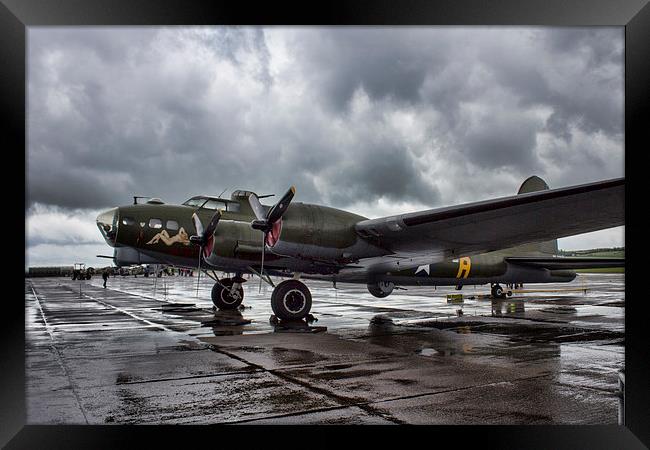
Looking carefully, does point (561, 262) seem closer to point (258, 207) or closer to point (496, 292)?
point (496, 292)

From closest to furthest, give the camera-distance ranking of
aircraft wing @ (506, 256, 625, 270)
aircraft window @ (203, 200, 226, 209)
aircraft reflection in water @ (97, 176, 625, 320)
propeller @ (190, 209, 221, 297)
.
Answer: aircraft reflection in water @ (97, 176, 625, 320) < propeller @ (190, 209, 221, 297) < aircraft window @ (203, 200, 226, 209) < aircraft wing @ (506, 256, 625, 270)

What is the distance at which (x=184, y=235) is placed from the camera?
15.1m

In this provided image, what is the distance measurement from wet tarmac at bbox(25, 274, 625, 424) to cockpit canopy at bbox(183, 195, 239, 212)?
5491 millimetres

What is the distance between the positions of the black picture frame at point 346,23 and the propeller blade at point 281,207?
18.5 ft

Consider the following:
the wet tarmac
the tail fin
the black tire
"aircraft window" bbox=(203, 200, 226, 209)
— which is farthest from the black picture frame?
the tail fin

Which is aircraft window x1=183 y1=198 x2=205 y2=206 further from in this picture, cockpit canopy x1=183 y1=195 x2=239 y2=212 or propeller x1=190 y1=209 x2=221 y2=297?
propeller x1=190 y1=209 x2=221 y2=297

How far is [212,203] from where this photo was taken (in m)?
16.1

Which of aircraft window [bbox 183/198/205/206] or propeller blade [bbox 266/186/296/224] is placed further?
aircraft window [bbox 183/198/205/206]

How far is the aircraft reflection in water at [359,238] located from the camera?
970 cm

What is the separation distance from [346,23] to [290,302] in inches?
334

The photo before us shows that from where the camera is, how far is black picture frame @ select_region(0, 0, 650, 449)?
4.08 m

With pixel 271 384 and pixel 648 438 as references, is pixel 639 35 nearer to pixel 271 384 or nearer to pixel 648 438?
pixel 648 438

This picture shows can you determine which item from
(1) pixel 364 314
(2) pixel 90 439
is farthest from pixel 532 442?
(1) pixel 364 314

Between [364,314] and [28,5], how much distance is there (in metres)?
12.2
